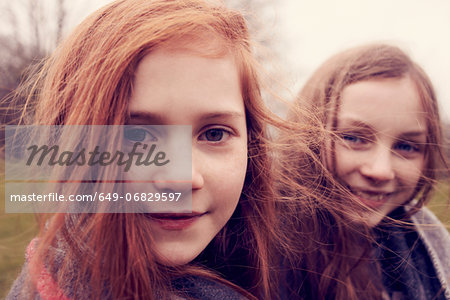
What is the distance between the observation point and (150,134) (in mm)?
603

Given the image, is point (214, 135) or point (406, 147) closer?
point (214, 135)

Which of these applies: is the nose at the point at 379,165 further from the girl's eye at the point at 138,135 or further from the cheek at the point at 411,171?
the girl's eye at the point at 138,135

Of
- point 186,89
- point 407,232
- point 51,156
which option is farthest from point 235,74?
point 407,232

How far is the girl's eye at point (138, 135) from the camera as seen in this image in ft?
1.97

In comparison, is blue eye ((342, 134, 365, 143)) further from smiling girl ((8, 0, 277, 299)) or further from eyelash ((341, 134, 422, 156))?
smiling girl ((8, 0, 277, 299))

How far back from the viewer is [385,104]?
875 millimetres

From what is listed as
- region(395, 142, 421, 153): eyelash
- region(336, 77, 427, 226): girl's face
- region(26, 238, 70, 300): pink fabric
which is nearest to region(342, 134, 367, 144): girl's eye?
region(336, 77, 427, 226): girl's face

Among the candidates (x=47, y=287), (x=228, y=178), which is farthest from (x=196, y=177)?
(x=47, y=287)

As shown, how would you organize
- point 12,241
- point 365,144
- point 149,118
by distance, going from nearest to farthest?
point 149,118
point 12,241
point 365,144

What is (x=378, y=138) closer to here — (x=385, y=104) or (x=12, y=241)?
(x=385, y=104)

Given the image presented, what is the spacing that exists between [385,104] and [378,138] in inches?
3.6

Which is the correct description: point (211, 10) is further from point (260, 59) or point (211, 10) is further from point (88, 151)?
point (88, 151)

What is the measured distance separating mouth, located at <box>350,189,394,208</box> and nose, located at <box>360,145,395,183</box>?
5cm

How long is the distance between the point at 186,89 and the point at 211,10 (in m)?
0.23
